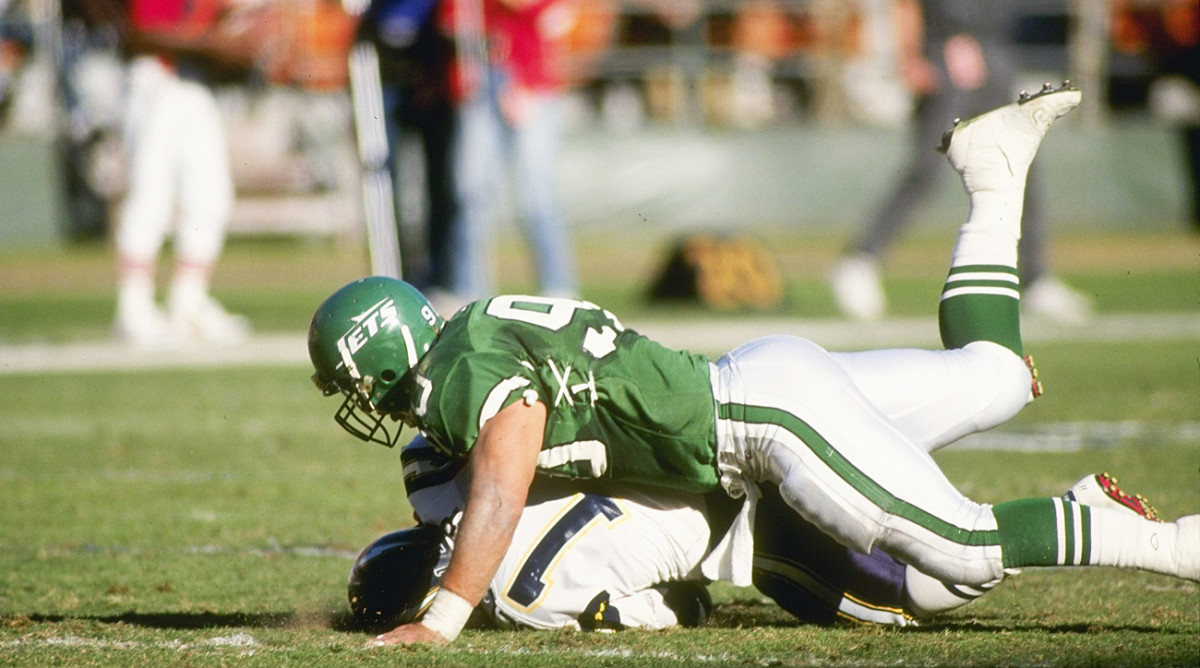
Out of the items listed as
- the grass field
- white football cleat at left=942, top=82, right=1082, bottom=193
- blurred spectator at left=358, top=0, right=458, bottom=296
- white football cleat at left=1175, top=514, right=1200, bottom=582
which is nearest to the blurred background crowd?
blurred spectator at left=358, top=0, right=458, bottom=296

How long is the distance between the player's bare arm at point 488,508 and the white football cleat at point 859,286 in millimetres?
6432

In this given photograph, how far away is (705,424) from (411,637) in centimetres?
76

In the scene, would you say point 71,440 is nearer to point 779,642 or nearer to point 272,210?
point 779,642

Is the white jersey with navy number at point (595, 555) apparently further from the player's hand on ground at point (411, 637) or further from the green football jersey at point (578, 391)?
the player's hand on ground at point (411, 637)

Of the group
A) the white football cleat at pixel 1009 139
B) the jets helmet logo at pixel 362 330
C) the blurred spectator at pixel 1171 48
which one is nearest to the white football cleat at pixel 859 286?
the white football cleat at pixel 1009 139

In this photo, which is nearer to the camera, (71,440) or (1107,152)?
(71,440)

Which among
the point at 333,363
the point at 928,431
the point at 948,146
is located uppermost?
the point at 948,146

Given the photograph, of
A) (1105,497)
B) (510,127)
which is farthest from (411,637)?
(510,127)

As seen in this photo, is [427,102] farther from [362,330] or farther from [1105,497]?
[1105,497]

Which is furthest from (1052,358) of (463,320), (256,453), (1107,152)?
(1107,152)

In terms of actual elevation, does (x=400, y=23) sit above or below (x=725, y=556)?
above

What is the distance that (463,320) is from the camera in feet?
10.8

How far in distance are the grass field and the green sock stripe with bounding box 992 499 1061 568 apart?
183 mm

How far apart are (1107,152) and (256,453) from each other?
12691 millimetres
